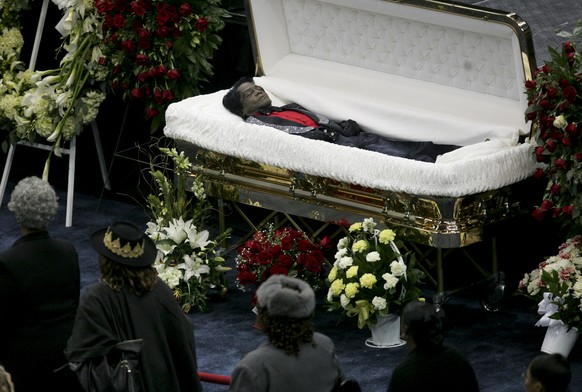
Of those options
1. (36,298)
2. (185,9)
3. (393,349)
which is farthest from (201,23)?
(36,298)

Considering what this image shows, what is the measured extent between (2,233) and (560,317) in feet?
12.5

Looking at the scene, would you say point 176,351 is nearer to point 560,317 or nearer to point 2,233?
point 560,317

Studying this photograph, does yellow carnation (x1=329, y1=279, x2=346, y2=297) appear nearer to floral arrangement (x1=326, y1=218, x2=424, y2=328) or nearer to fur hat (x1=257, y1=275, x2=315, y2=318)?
floral arrangement (x1=326, y1=218, x2=424, y2=328)

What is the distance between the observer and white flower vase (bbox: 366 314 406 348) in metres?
6.95

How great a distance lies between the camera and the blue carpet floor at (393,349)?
261 inches

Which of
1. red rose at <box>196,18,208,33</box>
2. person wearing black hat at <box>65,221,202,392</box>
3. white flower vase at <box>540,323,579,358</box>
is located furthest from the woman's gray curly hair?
red rose at <box>196,18,208,33</box>

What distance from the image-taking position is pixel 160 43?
8148 millimetres

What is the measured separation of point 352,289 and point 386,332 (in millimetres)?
288

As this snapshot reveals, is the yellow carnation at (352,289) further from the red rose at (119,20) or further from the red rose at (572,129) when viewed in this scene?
the red rose at (119,20)

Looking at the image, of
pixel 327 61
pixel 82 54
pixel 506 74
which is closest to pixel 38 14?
pixel 82 54

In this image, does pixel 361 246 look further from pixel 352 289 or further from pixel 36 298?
pixel 36 298

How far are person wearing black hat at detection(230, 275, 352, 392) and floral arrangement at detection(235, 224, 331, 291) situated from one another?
268 cm

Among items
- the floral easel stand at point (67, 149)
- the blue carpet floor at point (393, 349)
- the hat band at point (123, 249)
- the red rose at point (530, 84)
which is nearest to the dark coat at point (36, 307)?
the hat band at point (123, 249)

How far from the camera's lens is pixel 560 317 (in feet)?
21.7
